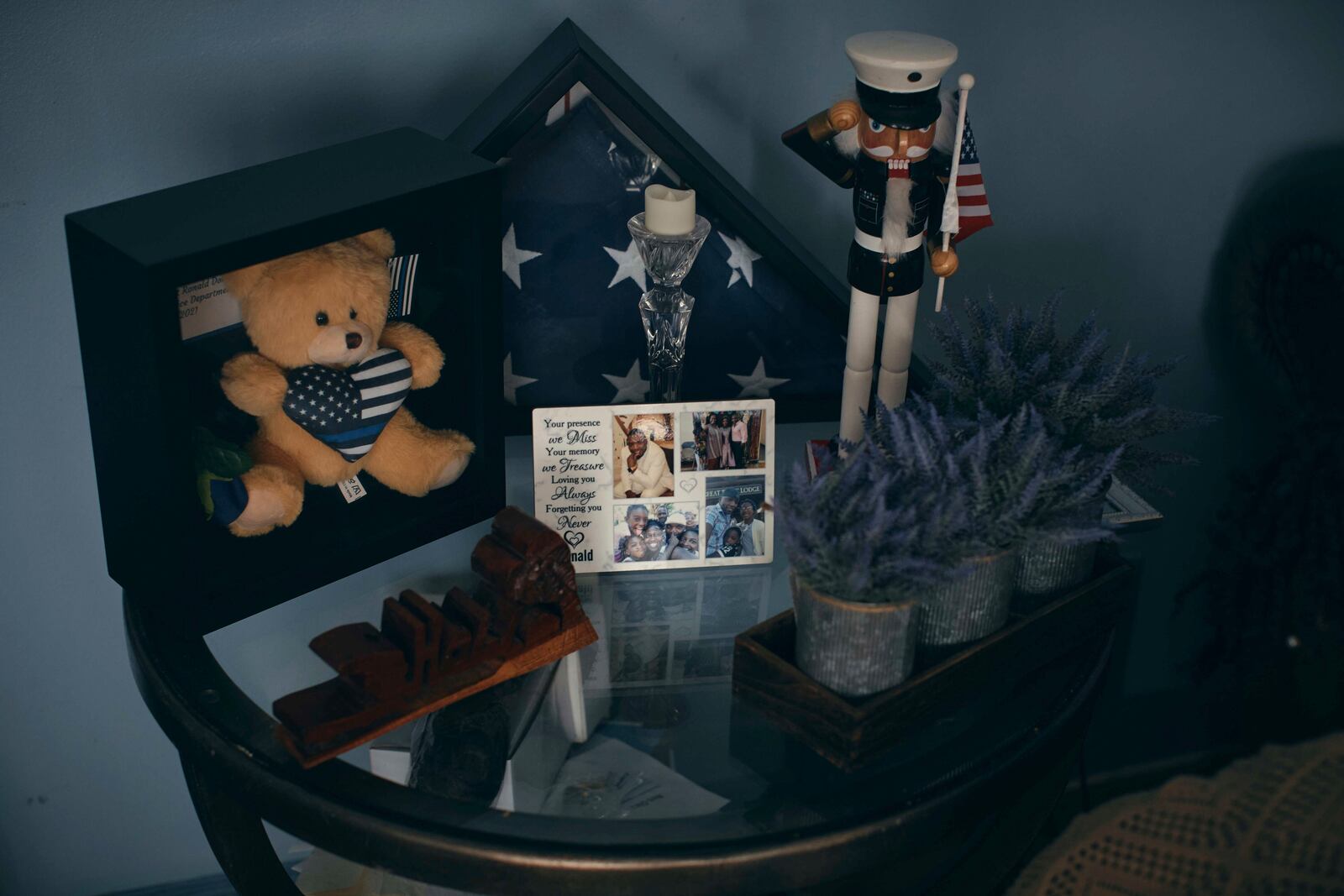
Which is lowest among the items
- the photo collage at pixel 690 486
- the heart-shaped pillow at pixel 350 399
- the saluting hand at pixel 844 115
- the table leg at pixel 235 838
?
the table leg at pixel 235 838

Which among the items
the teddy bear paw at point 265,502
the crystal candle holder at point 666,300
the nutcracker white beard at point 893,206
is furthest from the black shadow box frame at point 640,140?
the teddy bear paw at point 265,502

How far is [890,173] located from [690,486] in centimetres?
31

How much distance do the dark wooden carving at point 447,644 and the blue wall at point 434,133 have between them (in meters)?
0.46

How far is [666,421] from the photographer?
98 cm

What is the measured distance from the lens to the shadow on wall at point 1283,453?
0.89 meters

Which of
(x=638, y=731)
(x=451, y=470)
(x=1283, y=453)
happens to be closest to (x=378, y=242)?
(x=451, y=470)

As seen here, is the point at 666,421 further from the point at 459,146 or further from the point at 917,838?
the point at 917,838

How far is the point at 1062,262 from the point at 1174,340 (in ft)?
0.65

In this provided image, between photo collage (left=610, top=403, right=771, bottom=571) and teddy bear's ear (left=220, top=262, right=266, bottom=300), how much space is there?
30 centimetres

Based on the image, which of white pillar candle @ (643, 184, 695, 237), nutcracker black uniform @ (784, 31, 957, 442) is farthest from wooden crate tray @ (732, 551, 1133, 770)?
white pillar candle @ (643, 184, 695, 237)

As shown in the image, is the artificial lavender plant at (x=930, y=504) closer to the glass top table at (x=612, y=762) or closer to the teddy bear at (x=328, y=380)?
the glass top table at (x=612, y=762)

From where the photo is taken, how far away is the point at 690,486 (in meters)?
0.99

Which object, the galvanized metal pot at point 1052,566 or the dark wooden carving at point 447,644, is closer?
the dark wooden carving at point 447,644

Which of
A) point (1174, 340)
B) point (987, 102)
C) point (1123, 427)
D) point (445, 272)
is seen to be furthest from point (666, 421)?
point (1174, 340)
